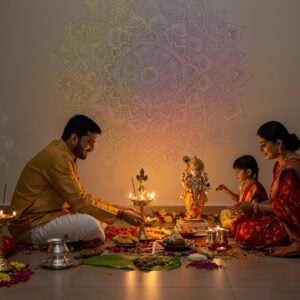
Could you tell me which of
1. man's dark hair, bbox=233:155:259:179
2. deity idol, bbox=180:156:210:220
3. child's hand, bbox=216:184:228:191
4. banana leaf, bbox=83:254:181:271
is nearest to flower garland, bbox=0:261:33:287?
banana leaf, bbox=83:254:181:271

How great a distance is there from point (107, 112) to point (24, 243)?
2507mm

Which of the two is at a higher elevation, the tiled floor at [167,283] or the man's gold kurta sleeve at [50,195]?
the man's gold kurta sleeve at [50,195]

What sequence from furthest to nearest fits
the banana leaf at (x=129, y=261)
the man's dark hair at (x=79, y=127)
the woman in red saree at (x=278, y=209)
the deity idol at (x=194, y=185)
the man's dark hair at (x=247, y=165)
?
the man's dark hair at (x=247, y=165)
the deity idol at (x=194, y=185)
the man's dark hair at (x=79, y=127)
the woman in red saree at (x=278, y=209)
the banana leaf at (x=129, y=261)

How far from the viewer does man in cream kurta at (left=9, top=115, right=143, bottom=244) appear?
5031mm

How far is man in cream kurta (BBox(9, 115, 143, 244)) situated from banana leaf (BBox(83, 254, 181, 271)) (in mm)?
552

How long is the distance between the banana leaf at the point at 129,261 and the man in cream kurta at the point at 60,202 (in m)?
0.55

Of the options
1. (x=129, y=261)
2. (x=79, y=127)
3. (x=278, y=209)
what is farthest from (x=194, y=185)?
(x=129, y=261)

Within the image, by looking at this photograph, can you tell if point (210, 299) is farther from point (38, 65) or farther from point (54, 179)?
point (38, 65)

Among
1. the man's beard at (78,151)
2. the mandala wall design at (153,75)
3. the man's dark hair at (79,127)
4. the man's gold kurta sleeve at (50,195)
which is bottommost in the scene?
the man's gold kurta sleeve at (50,195)

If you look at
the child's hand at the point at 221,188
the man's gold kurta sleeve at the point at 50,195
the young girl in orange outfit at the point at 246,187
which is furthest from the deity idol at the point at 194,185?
the man's gold kurta sleeve at the point at 50,195

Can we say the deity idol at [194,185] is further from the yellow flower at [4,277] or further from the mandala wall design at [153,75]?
the yellow flower at [4,277]

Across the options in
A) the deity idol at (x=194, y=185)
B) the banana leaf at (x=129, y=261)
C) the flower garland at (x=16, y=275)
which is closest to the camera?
the flower garland at (x=16, y=275)

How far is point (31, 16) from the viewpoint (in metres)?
7.18

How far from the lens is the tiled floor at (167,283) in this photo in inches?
139
